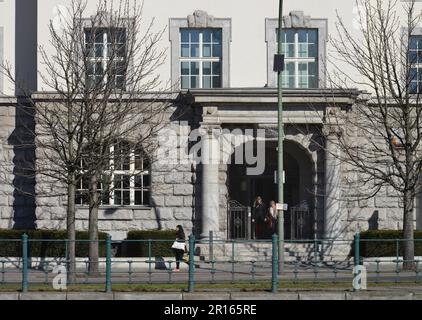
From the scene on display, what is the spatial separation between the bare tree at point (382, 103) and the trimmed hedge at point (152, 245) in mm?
6258

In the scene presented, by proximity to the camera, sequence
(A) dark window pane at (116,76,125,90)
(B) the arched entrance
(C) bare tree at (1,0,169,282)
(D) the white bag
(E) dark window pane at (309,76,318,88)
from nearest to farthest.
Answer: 1. (C) bare tree at (1,0,169,282)
2. (D) the white bag
3. (A) dark window pane at (116,76,125,90)
4. (E) dark window pane at (309,76,318,88)
5. (B) the arched entrance

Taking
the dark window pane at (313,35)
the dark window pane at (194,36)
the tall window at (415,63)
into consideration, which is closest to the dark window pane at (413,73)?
the tall window at (415,63)

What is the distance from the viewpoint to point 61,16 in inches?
1437

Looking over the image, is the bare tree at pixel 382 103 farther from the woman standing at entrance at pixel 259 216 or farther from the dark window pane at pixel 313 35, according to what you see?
the woman standing at entrance at pixel 259 216

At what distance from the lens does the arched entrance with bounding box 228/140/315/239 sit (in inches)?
1499

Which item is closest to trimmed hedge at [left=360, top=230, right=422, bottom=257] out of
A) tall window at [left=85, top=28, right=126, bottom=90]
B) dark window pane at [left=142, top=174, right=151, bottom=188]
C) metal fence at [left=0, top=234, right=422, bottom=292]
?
metal fence at [left=0, top=234, right=422, bottom=292]

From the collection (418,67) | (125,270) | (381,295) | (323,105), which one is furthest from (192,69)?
(381,295)

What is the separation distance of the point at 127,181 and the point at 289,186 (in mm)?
6150

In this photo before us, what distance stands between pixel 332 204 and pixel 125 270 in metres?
10.1

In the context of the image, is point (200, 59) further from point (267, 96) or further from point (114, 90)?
point (114, 90)

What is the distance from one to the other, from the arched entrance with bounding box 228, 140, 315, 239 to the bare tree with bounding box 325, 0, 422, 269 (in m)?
1.99

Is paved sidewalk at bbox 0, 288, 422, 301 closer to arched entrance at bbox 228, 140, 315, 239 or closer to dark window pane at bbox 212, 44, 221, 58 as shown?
arched entrance at bbox 228, 140, 315, 239

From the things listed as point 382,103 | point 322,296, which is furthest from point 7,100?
point 322,296
